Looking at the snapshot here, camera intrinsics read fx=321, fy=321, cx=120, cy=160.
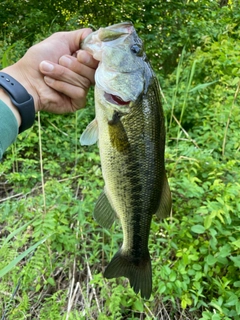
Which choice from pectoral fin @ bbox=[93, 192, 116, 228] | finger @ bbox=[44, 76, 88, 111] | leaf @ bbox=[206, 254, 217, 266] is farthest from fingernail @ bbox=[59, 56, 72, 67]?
leaf @ bbox=[206, 254, 217, 266]

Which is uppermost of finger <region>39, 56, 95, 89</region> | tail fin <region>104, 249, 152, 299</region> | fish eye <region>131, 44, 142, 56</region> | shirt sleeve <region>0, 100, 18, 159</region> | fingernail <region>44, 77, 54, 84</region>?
fish eye <region>131, 44, 142, 56</region>

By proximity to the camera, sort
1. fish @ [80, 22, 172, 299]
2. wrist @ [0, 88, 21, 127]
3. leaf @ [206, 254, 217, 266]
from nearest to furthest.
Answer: fish @ [80, 22, 172, 299], wrist @ [0, 88, 21, 127], leaf @ [206, 254, 217, 266]

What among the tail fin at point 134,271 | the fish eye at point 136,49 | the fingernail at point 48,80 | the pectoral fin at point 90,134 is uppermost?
the fish eye at point 136,49

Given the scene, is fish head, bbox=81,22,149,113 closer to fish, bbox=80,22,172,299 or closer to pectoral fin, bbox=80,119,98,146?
fish, bbox=80,22,172,299

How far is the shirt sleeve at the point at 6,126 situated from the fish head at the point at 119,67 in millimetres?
430

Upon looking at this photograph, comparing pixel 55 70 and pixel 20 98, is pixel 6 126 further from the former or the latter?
pixel 55 70

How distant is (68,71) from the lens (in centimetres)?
168

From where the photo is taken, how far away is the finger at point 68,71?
167 cm

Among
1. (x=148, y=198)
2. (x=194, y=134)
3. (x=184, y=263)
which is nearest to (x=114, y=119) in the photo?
(x=148, y=198)

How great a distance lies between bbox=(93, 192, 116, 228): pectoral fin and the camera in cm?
164

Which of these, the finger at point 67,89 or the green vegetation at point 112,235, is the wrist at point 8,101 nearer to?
the finger at point 67,89

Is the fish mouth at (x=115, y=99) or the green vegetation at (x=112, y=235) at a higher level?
the fish mouth at (x=115, y=99)

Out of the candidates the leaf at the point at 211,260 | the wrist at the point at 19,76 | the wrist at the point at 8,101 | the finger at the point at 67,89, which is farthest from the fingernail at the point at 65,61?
the leaf at the point at 211,260

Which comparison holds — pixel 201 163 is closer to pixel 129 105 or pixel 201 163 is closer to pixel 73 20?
pixel 129 105
